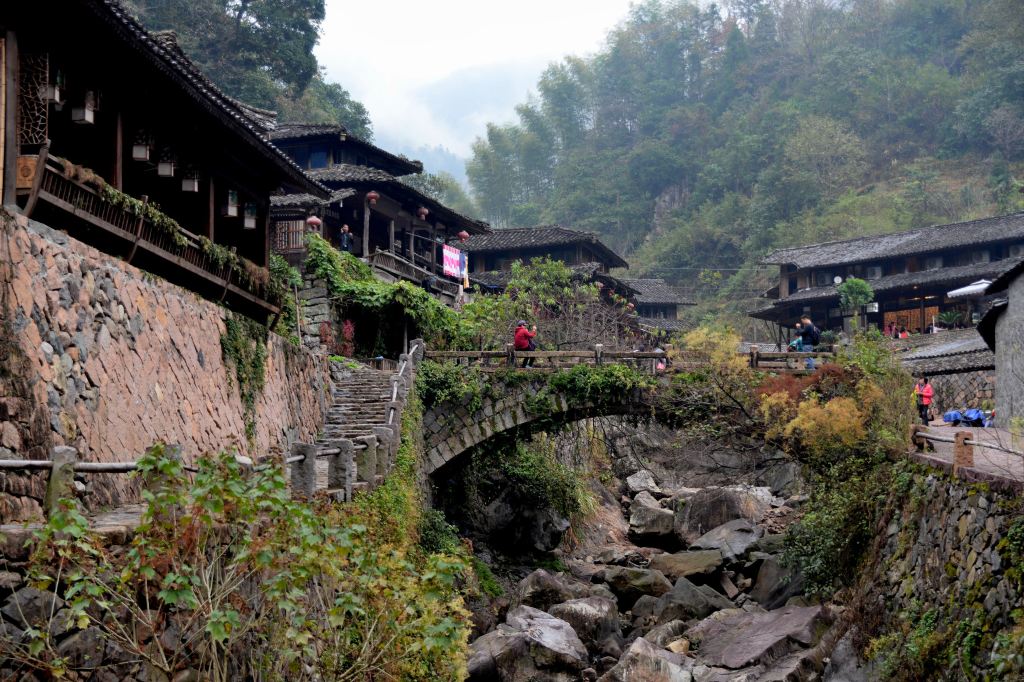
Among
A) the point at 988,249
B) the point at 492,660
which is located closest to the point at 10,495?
the point at 492,660

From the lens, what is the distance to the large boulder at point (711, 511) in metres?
30.6

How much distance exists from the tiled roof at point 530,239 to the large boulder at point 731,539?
2415cm

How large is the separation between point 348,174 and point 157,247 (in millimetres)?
20759

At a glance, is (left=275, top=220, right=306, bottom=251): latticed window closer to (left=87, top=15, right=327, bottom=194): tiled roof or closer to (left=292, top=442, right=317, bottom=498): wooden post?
(left=87, top=15, right=327, bottom=194): tiled roof

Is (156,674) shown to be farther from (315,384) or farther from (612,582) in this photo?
(612,582)

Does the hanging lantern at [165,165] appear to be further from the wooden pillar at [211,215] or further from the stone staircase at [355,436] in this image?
the stone staircase at [355,436]

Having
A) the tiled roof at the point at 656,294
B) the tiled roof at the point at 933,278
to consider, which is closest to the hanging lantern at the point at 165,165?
the tiled roof at the point at 933,278

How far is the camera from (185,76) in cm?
1650

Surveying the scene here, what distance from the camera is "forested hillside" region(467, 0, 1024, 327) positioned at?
68375 millimetres

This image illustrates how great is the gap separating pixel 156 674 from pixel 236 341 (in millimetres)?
10235

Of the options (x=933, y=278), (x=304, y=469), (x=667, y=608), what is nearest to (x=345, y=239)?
(x=667, y=608)

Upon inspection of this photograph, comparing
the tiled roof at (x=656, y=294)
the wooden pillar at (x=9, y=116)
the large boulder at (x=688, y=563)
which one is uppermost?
the tiled roof at (x=656, y=294)

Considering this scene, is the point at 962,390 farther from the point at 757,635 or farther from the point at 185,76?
the point at 185,76

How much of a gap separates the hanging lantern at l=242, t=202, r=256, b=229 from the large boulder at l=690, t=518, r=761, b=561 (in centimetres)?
1398
